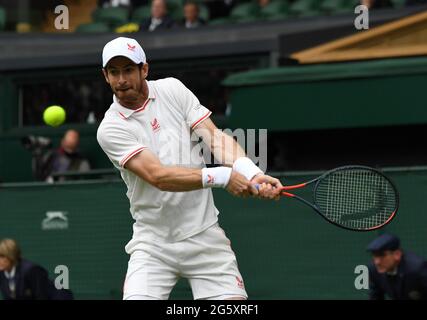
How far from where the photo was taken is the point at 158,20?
49.1 ft

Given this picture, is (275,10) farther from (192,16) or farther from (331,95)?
(331,95)

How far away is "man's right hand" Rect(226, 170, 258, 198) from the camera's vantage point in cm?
692

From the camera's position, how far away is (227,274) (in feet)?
24.1

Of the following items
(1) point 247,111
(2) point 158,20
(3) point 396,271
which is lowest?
(3) point 396,271

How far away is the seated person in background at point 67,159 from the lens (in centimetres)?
1309

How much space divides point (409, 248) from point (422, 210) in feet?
1.07

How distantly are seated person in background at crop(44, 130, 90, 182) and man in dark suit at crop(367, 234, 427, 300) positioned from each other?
411 cm

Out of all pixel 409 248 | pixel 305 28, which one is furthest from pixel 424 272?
pixel 305 28

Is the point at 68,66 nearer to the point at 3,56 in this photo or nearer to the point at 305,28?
the point at 3,56

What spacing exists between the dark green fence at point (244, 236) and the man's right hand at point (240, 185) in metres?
3.53

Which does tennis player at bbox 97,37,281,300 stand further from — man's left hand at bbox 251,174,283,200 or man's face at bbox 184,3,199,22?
man's face at bbox 184,3,199,22

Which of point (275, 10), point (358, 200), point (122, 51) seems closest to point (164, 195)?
point (122, 51)

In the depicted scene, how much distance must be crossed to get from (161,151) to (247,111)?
5249 millimetres

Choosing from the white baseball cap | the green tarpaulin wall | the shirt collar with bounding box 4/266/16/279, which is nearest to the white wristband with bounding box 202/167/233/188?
the white baseball cap
